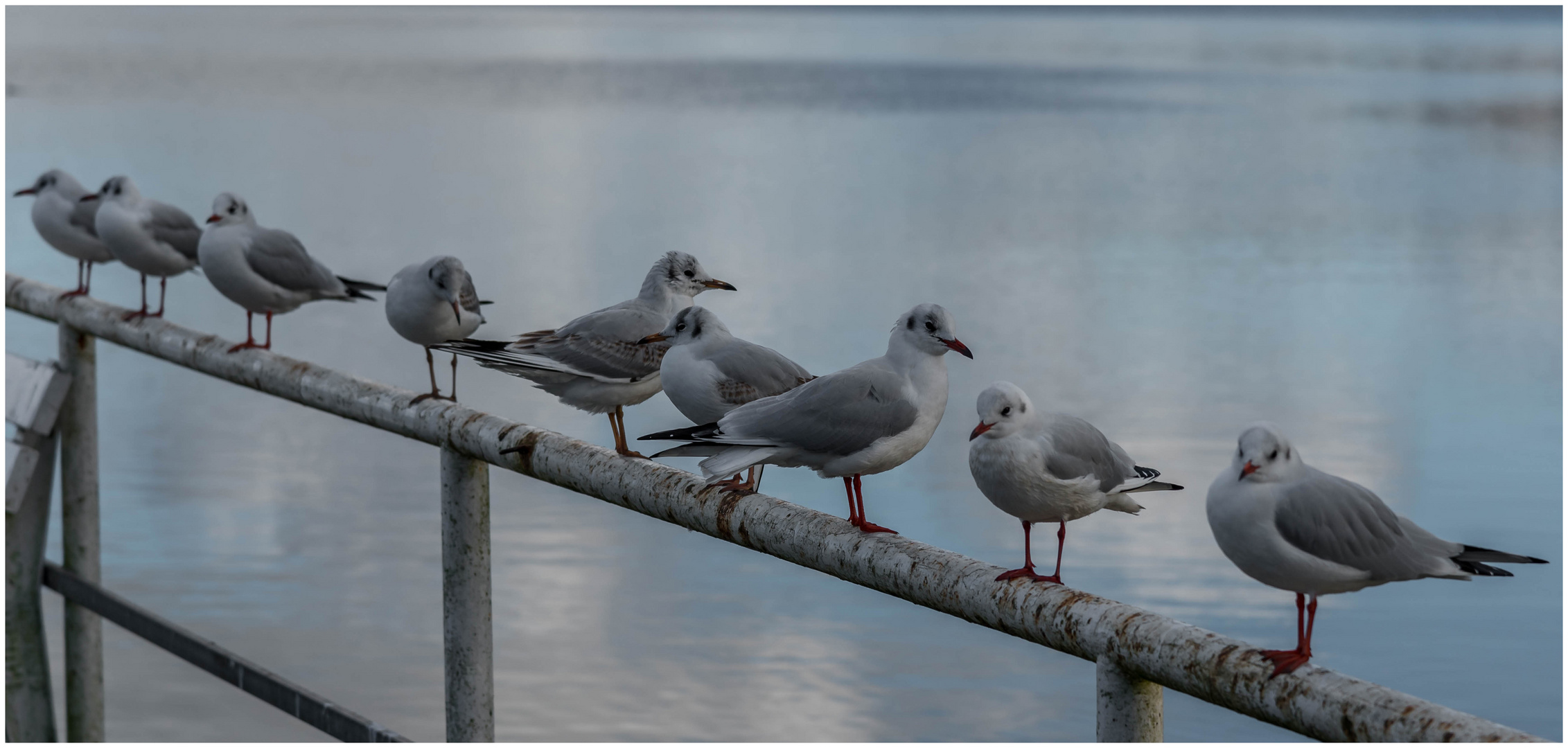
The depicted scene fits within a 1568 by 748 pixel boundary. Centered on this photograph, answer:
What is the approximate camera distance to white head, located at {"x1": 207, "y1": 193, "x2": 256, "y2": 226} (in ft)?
18.6

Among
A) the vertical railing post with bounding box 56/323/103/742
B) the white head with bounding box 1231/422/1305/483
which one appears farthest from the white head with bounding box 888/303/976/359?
the vertical railing post with bounding box 56/323/103/742

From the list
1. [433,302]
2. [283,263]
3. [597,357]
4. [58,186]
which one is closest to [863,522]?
[597,357]

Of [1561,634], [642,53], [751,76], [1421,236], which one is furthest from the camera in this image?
[642,53]

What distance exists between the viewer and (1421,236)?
19.1m

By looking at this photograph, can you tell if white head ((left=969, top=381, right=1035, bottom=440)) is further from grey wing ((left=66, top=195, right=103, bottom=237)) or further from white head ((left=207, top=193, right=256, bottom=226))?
grey wing ((left=66, top=195, right=103, bottom=237))

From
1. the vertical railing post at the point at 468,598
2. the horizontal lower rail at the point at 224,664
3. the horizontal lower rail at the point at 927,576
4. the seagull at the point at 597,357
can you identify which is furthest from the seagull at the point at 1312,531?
the horizontal lower rail at the point at 224,664

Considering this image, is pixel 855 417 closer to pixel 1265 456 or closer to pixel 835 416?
pixel 835 416

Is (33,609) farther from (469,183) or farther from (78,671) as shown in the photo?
(469,183)

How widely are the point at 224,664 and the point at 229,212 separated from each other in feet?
6.63

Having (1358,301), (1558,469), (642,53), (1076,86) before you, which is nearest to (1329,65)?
(1076,86)

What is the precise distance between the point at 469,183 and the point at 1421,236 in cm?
1365

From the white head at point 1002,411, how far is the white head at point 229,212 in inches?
140

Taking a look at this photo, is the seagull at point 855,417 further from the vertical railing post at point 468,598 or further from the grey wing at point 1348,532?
the vertical railing post at point 468,598

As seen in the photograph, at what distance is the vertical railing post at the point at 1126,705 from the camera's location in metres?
2.48
